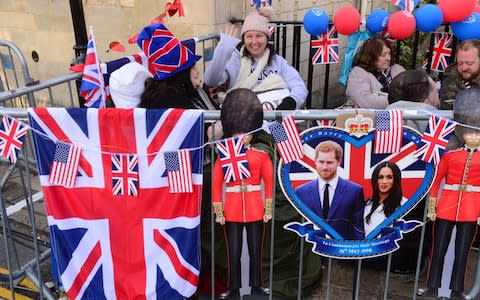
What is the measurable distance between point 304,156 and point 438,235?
969 millimetres

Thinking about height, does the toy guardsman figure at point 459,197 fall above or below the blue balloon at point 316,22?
below

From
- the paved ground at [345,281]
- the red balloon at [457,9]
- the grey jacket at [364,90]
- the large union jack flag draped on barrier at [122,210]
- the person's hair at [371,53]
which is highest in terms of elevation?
the red balloon at [457,9]

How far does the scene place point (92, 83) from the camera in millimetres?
3658

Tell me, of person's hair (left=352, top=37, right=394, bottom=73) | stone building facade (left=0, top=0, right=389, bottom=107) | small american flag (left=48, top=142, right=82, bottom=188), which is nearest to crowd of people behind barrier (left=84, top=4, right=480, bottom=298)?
person's hair (left=352, top=37, right=394, bottom=73)

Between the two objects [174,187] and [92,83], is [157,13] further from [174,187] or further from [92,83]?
[174,187]

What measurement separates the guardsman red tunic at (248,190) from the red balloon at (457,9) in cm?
277

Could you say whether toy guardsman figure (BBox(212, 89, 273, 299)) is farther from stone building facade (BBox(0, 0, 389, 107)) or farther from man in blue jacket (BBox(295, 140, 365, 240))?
stone building facade (BBox(0, 0, 389, 107))

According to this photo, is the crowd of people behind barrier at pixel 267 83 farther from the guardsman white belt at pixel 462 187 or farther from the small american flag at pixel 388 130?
the guardsman white belt at pixel 462 187

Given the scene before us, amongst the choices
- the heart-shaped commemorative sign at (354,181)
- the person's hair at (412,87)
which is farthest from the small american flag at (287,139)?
the person's hair at (412,87)

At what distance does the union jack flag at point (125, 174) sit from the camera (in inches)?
104

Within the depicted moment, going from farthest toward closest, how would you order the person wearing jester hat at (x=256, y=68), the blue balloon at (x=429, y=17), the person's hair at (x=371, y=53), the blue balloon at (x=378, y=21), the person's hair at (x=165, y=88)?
the blue balloon at (x=378, y=21) → the person's hair at (x=371, y=53) → the blue balloon at (x=429, y=17) → the person wearing jester hat at (x=256, y=68) → the person's hair at (x=165, y=88)

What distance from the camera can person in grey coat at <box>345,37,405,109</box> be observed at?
4.52m

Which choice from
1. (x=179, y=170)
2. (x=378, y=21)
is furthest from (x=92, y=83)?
(x=378, y=21)

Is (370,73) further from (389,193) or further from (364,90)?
(389,193)
